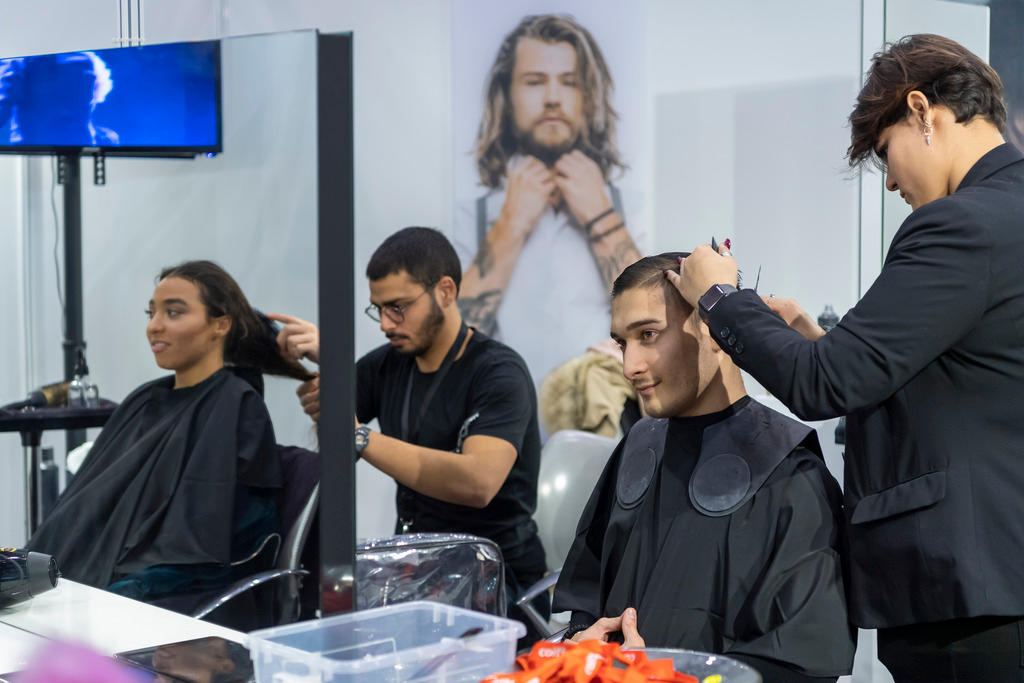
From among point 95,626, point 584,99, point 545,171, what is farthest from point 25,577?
point 584,99

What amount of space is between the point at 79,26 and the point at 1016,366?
65.3 inches

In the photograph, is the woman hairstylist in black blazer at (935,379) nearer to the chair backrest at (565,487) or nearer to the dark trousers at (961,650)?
the dark trousers at (961,650)

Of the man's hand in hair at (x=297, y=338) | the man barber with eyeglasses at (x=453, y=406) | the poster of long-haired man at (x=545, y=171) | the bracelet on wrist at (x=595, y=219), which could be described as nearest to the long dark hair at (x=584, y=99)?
the poster of long-haired man at (x=545, y=171)

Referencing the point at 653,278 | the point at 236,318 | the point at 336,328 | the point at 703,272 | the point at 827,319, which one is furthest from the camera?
the point at 827,319

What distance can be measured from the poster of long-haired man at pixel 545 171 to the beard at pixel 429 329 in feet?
4.95

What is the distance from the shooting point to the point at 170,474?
54.0 inches

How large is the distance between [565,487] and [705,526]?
0.98 meters

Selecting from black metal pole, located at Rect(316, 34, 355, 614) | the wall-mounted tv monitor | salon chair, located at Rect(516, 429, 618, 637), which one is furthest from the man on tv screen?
salon chair, located at Rect(516, 429, 618, 637)

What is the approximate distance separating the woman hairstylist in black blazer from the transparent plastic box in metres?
0.64

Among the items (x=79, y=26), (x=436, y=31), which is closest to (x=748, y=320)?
(x=79, y=26)

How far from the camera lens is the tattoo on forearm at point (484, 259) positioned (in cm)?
408

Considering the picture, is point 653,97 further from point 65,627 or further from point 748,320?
point 65,627

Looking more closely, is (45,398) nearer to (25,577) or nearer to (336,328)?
(25,577)

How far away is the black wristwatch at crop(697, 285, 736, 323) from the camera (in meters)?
1.61
